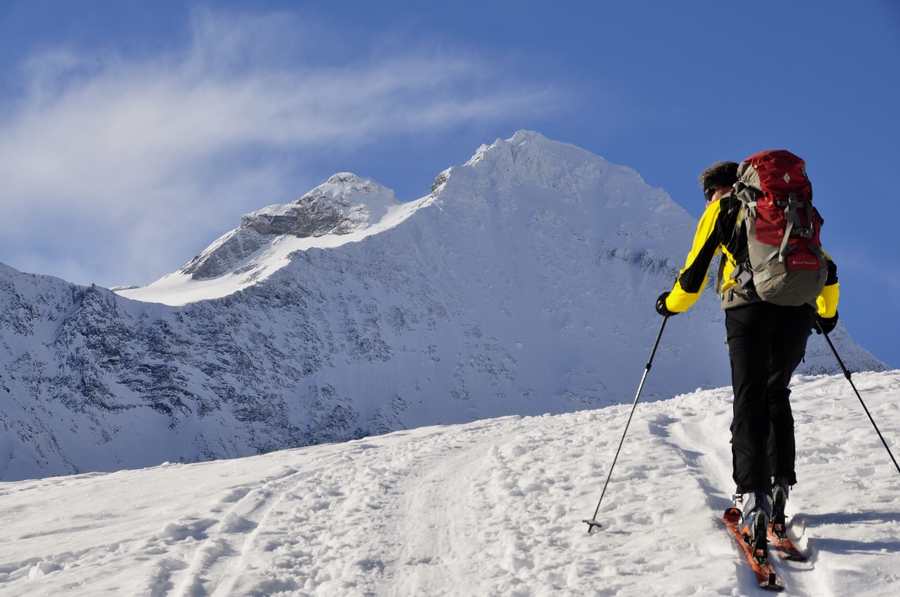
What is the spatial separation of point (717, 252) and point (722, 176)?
0.57 m

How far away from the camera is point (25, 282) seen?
11831 centimetres

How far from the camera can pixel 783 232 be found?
12.6 feet

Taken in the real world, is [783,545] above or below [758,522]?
below

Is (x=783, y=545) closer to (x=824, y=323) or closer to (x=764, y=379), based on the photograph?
(x=764, y=379)

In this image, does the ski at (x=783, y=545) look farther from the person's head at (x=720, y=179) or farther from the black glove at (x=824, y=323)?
the person's head at (x=720, y=179)

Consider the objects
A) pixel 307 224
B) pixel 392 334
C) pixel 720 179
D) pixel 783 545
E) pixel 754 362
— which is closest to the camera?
pixel 783 545

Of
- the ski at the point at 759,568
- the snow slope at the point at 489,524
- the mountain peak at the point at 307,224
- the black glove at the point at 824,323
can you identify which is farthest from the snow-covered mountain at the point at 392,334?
the black glove at the point at 824,323

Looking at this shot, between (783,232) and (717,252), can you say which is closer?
(783,232)

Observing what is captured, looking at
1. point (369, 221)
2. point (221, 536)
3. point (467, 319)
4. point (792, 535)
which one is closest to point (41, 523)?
point (221, 536)

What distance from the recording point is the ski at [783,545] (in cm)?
376

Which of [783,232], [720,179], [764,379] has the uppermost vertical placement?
[720,179]

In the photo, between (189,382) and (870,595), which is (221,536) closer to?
(870,595)

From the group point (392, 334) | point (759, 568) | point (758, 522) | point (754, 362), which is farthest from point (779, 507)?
point (392, 334)

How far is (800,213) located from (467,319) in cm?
13374
